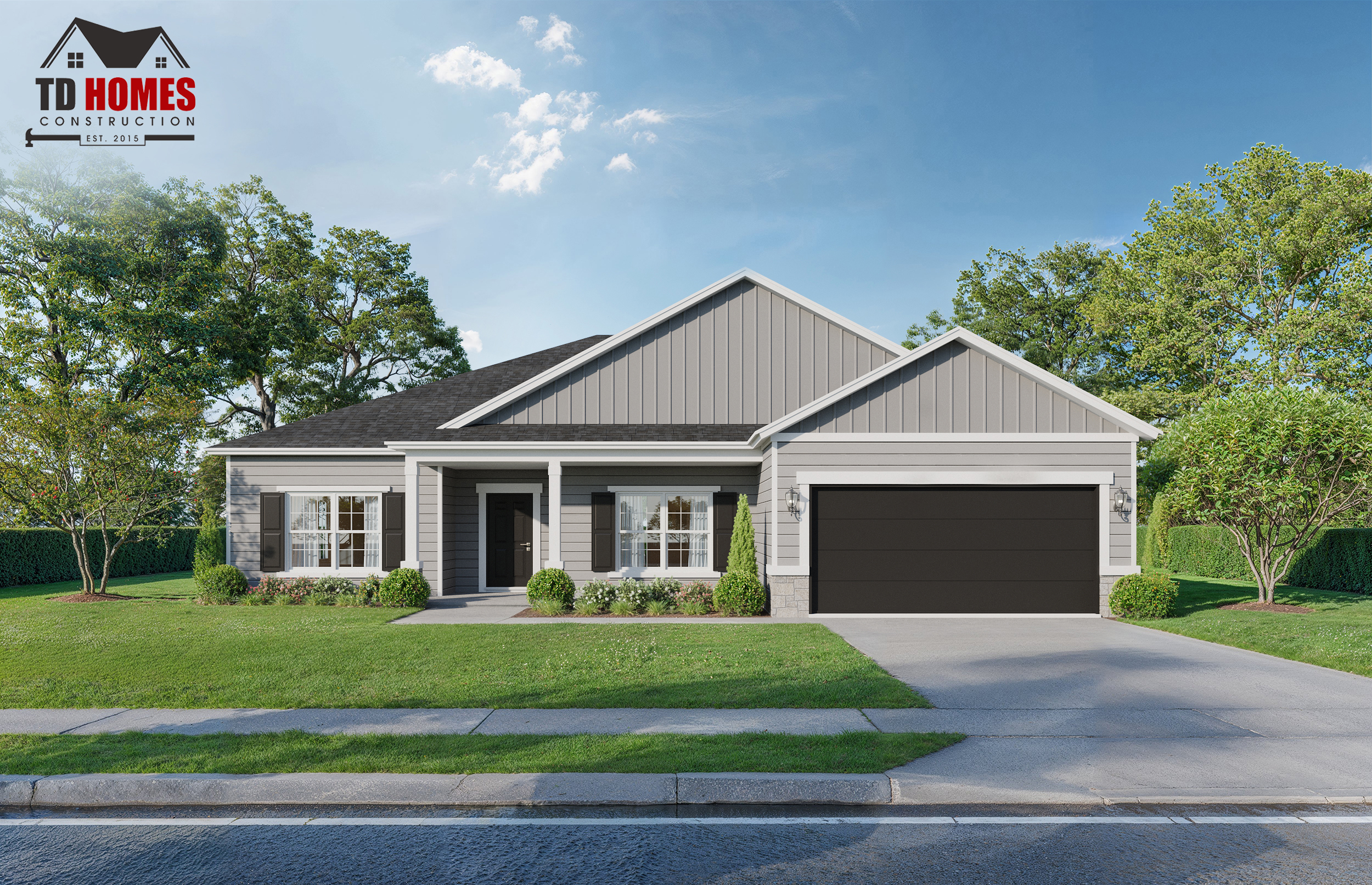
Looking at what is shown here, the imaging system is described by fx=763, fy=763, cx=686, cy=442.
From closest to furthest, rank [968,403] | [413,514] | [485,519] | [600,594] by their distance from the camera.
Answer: [968,403] → [600,594] → [413,514] → [485,519]

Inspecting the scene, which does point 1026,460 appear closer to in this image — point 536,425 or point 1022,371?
point 1022,371

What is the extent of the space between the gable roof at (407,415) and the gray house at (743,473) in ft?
0.28

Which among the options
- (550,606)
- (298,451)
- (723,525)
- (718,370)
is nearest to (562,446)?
(550,606)

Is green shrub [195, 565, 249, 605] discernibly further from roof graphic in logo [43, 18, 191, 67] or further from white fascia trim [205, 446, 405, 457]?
roof graphic in logo [43, 18, 191, 67]

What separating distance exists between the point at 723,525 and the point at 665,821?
12.2 m

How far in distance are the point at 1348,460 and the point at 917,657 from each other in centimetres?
1073

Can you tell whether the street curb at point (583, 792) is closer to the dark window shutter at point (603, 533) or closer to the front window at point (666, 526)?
the dark window shutter at point (603, 533)

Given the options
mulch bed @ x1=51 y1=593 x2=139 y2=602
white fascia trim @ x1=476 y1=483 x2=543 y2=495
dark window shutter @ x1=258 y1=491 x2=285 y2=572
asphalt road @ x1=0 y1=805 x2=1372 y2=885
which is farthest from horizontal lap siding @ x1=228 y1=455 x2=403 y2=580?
asphalt road @ x1=0 y1=805 x2=1372 y2=885

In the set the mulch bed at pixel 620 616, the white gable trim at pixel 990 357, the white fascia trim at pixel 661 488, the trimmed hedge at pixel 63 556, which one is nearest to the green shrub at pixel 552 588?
the mulch bed at pixel 620 616

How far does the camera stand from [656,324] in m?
17.0

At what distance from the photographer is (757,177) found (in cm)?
2184

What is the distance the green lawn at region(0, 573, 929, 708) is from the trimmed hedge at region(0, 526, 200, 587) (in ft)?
33.9

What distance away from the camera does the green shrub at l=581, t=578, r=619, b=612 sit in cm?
1397

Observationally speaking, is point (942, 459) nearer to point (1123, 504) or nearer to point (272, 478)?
point (1123, 504)
